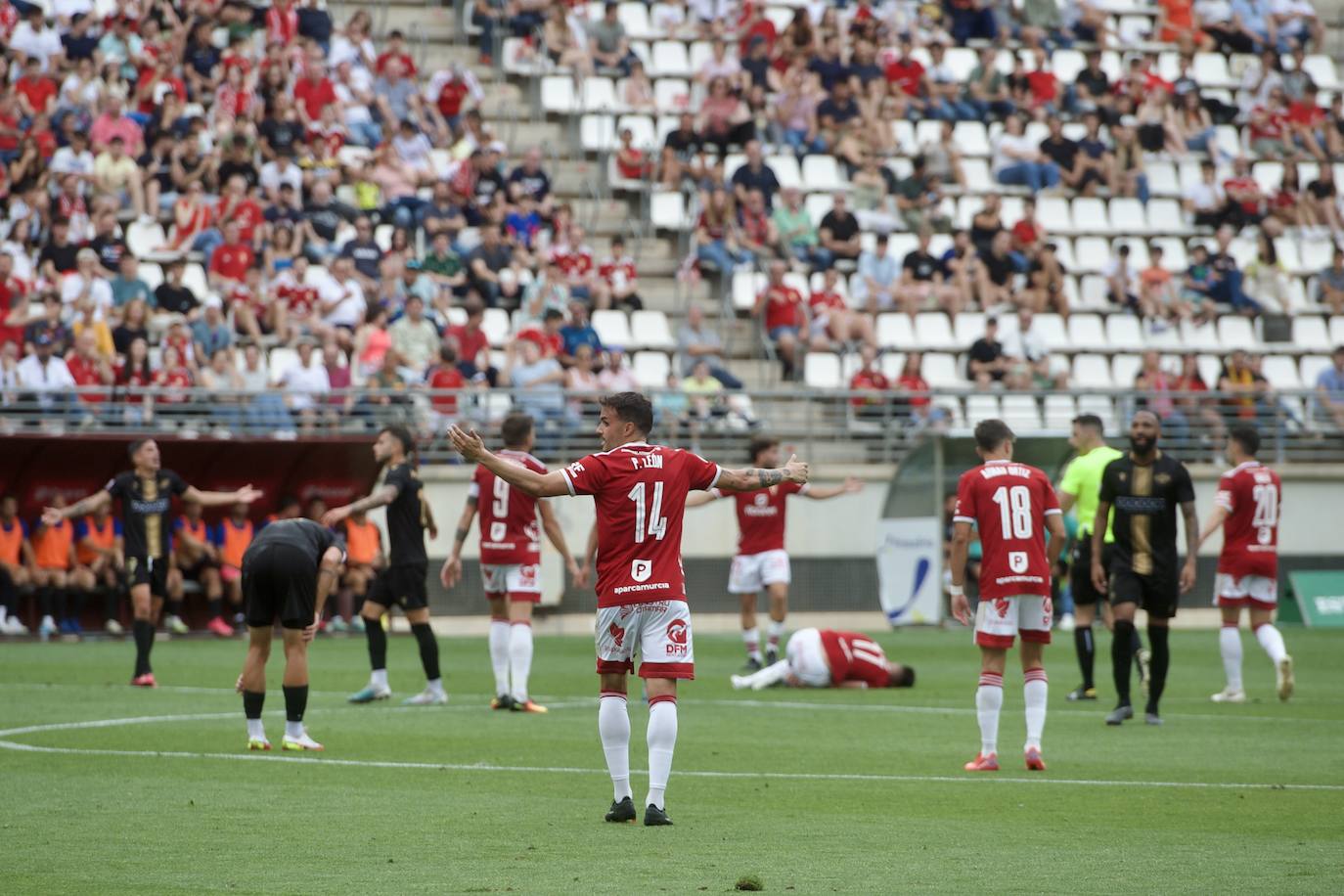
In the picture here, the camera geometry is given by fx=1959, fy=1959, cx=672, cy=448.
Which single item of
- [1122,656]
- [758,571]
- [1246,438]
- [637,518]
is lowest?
[1122,656]

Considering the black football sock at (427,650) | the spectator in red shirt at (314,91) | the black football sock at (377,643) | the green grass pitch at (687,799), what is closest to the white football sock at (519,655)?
the green grass pitch at (687,799)

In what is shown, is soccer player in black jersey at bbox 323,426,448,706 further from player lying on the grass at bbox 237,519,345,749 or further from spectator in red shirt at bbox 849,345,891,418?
spectator in red shirt at bbox 849,345,891,418

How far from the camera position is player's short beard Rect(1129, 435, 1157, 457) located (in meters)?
14.8

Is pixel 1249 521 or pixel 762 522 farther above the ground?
pixel 762 522

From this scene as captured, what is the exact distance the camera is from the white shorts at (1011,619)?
1216 cm

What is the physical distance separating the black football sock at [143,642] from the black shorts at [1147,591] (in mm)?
8643

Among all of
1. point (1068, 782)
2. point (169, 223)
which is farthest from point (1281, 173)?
point (1068, 782)

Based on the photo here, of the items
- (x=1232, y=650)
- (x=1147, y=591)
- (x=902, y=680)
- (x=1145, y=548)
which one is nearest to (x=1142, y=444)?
(x=1145, y=548)

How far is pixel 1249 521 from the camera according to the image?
17.0m

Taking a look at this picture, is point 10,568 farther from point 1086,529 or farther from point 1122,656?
point 1122,656

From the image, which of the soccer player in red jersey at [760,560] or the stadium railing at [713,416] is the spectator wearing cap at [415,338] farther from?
the soccer player in red jersey at [760,560]

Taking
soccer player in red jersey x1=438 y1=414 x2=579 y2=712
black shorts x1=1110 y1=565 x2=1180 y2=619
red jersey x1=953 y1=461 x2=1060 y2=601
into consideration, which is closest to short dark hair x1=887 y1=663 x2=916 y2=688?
black shorts x1=1110 y1=565 x2=1180 y2=619

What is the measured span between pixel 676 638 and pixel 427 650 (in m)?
7.01

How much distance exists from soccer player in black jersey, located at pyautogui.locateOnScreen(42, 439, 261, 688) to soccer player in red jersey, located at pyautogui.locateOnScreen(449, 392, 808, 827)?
29.5 ft
